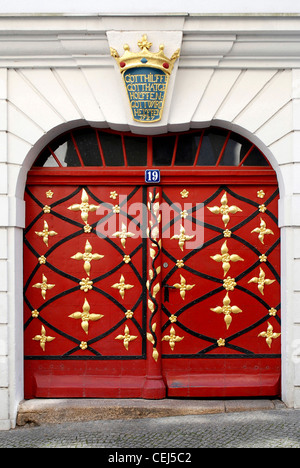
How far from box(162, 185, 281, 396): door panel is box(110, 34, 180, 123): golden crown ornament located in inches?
39.8

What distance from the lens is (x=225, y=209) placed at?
5922 millimetres

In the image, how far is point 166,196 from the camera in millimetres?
5934

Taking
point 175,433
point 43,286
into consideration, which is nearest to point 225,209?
point 43,286

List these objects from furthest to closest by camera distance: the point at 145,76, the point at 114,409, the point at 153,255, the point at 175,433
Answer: the point at 153,255, the point at 114,409, the point at 145,76, the point at 175,433

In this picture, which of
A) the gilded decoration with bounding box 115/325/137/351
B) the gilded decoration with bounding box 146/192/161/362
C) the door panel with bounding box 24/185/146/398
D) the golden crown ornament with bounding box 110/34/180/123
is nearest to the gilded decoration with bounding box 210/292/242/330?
the gilded decoration with bounding box 146/192/161/362

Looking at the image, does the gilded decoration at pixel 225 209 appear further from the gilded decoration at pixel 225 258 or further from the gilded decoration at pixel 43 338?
the gilded decoration at pixel 43 338

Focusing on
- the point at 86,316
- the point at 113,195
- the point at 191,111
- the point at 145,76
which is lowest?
the point at 86,316

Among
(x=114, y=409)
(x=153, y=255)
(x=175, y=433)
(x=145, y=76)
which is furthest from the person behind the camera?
(x=153, y=255)

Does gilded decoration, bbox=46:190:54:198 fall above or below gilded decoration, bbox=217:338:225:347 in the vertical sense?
above

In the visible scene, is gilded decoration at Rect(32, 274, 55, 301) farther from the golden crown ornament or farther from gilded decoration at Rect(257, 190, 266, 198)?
gilded decoration at Rect(257, 190, 266, 198)

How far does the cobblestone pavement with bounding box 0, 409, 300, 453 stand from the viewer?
4.77 metres

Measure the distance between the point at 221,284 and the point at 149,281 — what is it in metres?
0.83

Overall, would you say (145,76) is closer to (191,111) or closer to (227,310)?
(191,111)
